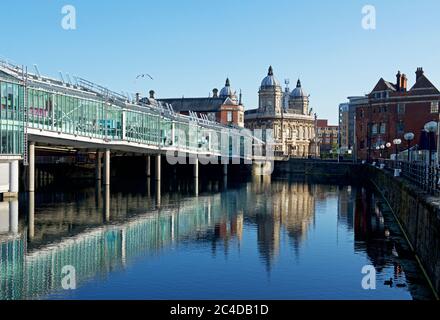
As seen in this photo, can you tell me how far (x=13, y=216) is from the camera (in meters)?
38.0

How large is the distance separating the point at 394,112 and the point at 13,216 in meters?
75.9

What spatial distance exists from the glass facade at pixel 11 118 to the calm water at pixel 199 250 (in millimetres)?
4649

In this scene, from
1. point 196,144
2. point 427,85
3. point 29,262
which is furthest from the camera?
point 427,85

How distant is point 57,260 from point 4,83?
25.9 metres

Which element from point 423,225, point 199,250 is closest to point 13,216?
point 199,250

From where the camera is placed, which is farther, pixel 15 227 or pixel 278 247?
pixel 15 227

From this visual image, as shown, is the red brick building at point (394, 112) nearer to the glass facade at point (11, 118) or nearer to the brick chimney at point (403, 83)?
the brick chimney at point (403, 83)

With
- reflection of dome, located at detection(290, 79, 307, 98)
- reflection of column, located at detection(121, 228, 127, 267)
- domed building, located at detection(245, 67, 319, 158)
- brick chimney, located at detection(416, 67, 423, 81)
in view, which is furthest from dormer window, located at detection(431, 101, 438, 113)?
reflection of dome, located at detection(290, 79, 307, 98)

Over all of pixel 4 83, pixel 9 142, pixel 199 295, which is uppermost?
pixel 4 83

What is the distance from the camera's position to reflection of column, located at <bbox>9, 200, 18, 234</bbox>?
33312 millimetres

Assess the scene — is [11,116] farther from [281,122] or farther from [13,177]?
[281,122]

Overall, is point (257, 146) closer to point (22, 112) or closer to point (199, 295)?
point (22, 112)

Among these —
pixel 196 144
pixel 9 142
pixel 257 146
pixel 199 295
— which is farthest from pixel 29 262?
pixel 257 146

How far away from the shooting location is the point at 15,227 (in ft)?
111
